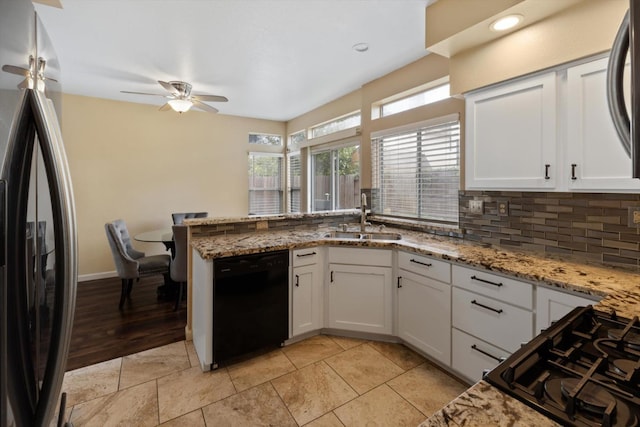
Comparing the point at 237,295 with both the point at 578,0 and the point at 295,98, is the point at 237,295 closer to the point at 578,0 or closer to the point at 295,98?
the point at 578,0

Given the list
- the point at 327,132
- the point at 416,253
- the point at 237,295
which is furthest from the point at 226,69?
the point at 416,253

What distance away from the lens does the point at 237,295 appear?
7.46 feet

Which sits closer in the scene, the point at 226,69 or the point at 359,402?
the point at 359,402

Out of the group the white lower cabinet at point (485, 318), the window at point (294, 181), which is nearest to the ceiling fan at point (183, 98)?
the window at point (294, 181)

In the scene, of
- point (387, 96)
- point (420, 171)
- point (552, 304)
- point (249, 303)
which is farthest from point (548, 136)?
point (249, 303)

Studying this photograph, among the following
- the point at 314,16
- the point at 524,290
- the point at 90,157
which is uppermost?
the point at 314,16

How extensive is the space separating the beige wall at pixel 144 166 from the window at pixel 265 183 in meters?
0.20

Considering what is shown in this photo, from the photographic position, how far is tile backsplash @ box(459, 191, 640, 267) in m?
1.80

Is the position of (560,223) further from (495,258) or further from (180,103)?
(180,103)

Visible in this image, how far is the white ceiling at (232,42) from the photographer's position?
235cm

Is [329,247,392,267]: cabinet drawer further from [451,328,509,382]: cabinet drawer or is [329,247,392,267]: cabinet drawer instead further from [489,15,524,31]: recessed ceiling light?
[489,15,524,31]: recessed ceiling light

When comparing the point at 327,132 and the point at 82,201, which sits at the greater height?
the point at 327,132

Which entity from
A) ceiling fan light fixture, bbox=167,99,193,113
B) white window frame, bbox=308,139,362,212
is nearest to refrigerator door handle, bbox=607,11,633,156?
white window frame, bbox=308,139,362,212

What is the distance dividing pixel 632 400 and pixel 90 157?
18.9 feet
